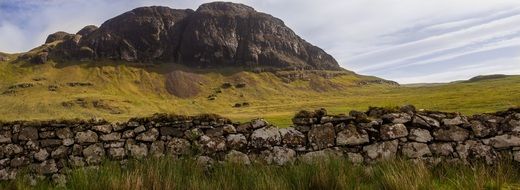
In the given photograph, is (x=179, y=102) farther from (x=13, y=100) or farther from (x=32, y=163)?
(x=32, y=163)

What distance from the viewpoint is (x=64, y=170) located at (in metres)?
8.52

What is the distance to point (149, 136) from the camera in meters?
8.70

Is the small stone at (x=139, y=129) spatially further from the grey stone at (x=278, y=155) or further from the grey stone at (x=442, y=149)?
the grey stone at (x=442, y=149)

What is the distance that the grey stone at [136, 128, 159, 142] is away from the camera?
8.68 meters

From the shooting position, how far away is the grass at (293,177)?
6.37 m

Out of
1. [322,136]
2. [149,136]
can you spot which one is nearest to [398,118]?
[322,136]

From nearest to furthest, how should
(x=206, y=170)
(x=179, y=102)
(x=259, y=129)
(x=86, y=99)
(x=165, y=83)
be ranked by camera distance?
(x=206, y=170)
(x=259, y=129)
(x=86, y=99)
(x=179, y=102)
(x=165, y=83)

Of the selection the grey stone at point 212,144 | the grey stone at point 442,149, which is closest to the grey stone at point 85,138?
the grey stone at point 212,144

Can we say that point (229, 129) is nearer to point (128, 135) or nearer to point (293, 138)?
point (293, 138)

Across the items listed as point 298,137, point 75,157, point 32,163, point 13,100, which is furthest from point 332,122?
point 13,100

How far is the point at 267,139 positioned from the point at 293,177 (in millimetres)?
1748

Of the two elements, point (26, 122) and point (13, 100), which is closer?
point (26, 122)

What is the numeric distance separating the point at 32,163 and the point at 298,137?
4681 mm

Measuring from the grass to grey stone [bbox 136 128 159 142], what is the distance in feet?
3.04
